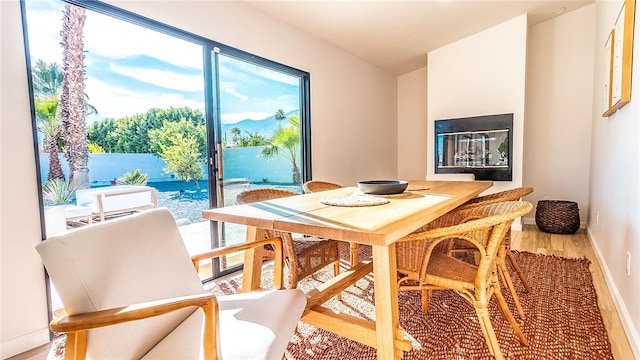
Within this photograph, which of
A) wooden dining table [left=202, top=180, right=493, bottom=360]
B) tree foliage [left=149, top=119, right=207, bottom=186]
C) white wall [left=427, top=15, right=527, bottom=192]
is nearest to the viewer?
wooden dining table [left=202, top=180, right=493, bottom=360]

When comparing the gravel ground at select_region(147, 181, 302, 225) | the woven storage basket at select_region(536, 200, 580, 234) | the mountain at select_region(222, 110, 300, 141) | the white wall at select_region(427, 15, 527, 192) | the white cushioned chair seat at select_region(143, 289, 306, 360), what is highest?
the white wall at select_region(427, 15, 527, 192)

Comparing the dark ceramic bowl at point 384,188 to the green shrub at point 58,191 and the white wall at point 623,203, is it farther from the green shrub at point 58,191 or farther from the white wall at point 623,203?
the green shrub at point 58,191

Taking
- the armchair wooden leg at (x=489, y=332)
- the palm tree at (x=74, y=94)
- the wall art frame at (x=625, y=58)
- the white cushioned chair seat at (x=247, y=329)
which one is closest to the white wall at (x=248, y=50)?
the palm tree at (x=74, y=94)

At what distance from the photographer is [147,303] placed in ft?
3.04

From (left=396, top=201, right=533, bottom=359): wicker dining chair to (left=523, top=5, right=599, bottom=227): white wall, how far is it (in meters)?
3.71

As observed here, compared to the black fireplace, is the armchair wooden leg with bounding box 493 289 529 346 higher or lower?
lower

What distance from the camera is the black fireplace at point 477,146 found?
4176 mm

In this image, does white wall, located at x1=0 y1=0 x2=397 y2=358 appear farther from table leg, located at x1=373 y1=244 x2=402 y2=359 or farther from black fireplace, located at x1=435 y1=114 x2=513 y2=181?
table leg, located at x1=373 y1=244 x2=402 y2=359

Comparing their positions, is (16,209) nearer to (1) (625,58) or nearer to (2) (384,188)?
(2) (384,188)

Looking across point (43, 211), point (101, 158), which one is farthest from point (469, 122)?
Answer: point (43, 211)

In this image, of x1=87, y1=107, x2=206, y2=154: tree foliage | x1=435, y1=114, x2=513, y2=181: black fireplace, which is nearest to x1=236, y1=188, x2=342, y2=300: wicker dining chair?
x1=87, y1=107, x2=206, y2=154: tree foliage

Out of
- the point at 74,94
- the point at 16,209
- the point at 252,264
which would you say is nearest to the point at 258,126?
the point at 74,94

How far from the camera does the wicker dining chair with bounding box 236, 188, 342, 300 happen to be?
1682mm

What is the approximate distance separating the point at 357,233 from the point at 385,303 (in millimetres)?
340
